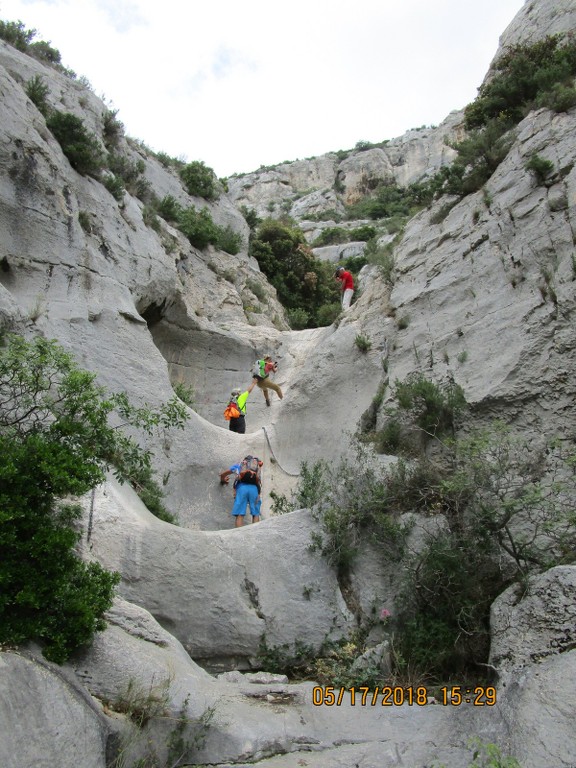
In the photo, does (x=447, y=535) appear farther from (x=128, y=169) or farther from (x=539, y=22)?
(x=539, y=22)

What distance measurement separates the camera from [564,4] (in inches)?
698

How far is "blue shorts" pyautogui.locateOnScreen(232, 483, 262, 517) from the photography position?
1116 centimetres

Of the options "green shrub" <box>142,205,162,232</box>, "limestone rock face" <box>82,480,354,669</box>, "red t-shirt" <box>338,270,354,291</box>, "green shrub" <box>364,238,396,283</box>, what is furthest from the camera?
"red t-shirt" <box>338,270,354,291</box>

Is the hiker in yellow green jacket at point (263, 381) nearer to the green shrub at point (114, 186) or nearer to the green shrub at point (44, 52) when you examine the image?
the green shrub at point (114, 186)

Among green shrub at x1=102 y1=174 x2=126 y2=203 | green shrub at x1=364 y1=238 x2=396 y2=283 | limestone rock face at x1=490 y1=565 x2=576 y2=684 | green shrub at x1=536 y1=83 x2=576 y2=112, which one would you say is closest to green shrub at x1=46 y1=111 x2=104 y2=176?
green shrub at x1=102 y1=174 x2=126 y2=203

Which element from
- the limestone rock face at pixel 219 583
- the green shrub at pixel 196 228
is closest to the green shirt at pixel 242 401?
the limestone rock face at pixel 219 583

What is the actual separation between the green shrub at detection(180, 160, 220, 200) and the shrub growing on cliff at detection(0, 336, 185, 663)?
17.4m

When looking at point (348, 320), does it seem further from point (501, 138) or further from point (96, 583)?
point (96, 583)

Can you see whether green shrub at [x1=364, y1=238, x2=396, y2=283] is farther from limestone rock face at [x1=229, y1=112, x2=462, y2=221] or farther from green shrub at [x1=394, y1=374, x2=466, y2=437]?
limestone rock face at [x1=229, y1=112, x2=462, y2=221]

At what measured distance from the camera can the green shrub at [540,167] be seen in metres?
12.5

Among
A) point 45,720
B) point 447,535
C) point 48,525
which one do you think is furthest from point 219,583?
point 45,720

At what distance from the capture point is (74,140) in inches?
602

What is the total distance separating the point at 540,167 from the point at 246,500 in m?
8.34
